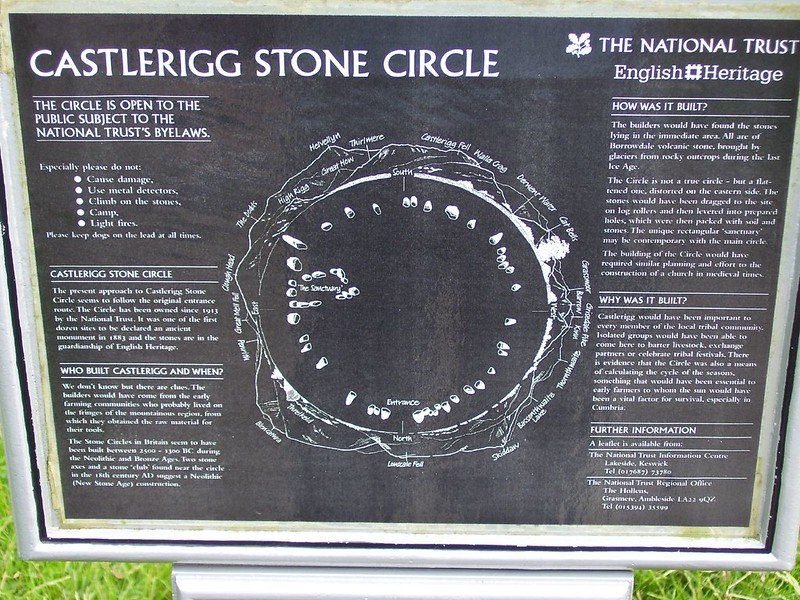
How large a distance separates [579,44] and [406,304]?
2.28ft

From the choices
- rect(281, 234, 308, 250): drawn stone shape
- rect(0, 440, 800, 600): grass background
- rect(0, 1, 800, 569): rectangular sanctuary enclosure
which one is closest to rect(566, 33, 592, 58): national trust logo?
rect(0, 1, 800, 569): rectangular sanctuary enclosure

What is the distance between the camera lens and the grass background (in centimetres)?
227

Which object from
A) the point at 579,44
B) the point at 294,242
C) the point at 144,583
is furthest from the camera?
the point at 144,583

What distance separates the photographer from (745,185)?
1.61 m

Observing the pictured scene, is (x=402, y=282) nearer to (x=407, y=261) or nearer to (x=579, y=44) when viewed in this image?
(x=407, y=261)

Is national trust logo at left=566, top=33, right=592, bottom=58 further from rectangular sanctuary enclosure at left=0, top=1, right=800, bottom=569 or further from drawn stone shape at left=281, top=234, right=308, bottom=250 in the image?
drawn stone shape at left=281, top=234, right=308, bottom=250

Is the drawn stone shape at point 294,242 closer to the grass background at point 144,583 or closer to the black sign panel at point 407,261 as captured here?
the black sign panel at point 407,261

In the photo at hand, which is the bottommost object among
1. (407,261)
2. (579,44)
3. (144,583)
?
(144,583)

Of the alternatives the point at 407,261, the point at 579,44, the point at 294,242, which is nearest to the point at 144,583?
the point at 294,242

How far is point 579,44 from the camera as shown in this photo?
5.06ft

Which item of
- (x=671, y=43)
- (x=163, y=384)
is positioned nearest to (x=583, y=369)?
(x=671, y=43)

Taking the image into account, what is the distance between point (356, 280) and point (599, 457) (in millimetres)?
760

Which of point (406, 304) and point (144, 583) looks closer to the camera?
point (406, 304)

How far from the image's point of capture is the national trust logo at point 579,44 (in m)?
1.54
